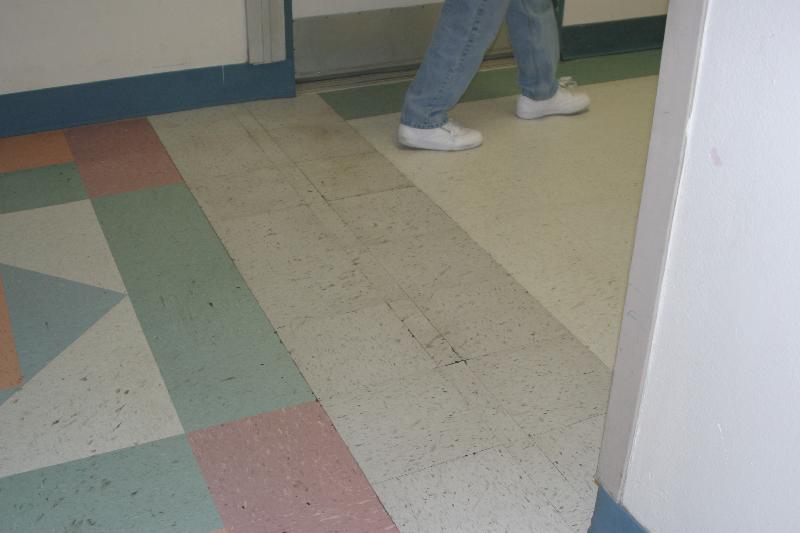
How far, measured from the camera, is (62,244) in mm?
2443

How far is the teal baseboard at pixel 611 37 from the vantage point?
3820 mm

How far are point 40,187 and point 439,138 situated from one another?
116 centimetres

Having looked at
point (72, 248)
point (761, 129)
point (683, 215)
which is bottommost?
point (72, 248)

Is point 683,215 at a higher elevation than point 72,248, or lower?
higher

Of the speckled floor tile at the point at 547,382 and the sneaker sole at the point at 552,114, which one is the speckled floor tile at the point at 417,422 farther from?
the sneaker sole at the point at 552,114

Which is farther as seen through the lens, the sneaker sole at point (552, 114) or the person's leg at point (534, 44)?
the sneaker sole at point (552, 114)

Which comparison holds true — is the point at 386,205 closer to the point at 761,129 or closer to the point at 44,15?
the point at 44,15

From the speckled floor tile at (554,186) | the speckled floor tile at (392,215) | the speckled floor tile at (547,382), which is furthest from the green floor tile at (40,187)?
the speckled floor tile at (547,382)

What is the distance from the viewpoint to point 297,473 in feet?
5.55

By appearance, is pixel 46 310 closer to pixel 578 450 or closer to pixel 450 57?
pixel 578 450

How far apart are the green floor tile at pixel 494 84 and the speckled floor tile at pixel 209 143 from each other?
383 mm

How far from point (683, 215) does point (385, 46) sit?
2493 millimetres

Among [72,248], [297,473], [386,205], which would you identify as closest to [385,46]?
[386,205]

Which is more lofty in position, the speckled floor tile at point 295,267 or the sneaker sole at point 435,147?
the speckled floor tile at point 295,267
